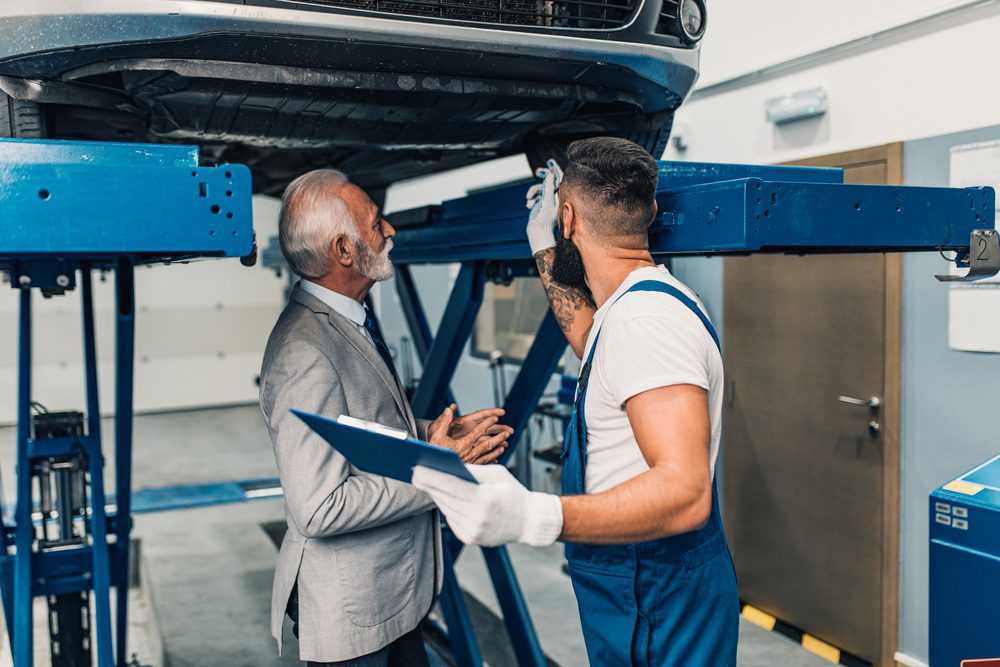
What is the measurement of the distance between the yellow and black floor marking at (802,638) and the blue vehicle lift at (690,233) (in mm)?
1545

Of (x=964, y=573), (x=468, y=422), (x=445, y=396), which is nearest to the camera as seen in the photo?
(x=468, y=422)

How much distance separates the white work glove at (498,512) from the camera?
1180mm

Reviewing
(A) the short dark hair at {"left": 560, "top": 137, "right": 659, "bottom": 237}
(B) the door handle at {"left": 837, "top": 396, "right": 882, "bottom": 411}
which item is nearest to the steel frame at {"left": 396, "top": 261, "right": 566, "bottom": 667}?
(A) the short dark hair at {"left": 560, "top": 137, "right": 659, "bottom": 237}

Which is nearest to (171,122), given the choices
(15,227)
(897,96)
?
(15,227)

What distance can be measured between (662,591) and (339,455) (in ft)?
2.24

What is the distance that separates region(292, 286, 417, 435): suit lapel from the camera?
183 cm

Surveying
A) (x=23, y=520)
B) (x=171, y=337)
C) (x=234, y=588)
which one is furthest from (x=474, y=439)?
(x=171, y=337)

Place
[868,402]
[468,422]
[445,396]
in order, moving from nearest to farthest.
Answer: [468,422]
[445,396]
[868,402]

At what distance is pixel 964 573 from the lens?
209cm

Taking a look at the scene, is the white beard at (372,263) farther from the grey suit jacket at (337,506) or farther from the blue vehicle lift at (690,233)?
the blue vehicle lift at (690,233)

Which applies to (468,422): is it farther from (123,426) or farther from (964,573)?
(123,426)

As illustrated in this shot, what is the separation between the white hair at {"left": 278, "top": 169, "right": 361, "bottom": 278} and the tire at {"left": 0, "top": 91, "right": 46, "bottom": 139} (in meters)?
0.53

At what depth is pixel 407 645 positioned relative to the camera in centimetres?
195

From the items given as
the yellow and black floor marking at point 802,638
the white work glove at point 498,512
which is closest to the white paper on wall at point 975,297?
the yellow and black floor marking at point 802,638
